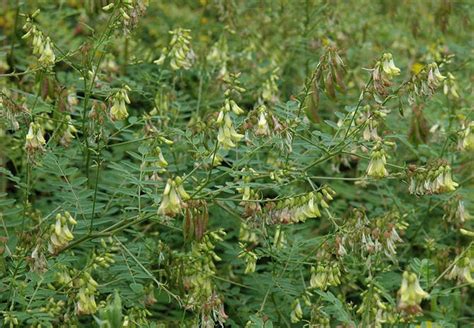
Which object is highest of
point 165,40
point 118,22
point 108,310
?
point 118,22

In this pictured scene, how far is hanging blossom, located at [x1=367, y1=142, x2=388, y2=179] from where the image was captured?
10.2 feet

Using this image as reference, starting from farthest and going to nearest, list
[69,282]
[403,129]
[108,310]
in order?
[403,129], [69,282], [108,310]

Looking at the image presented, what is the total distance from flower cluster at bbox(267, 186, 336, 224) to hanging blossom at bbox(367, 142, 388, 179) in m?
0.21

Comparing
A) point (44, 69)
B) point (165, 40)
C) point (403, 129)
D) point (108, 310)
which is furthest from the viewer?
point (165, 40)

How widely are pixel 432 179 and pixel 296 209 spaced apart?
54cm

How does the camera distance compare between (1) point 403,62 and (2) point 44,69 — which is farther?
(1) point 403,62

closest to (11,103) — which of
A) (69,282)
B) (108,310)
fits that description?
(69,282)

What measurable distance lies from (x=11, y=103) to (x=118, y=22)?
54 centimetres

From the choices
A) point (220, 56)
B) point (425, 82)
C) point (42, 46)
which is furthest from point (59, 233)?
point (220, 56)

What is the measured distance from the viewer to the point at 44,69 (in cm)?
339

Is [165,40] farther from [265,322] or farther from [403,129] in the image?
[265,322]

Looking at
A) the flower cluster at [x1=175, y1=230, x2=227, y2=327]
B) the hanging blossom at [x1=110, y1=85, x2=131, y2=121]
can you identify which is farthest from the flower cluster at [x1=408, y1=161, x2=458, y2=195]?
the hanging blossom at [x1=110, y1=85, x2=131, y2=121]

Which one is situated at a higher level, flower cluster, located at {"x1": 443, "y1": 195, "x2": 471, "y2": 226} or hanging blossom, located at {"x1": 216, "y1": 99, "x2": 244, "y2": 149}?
hanging blossom, located at {"x1": 216, "y1": 99, "x2": 244, "y2": 149}

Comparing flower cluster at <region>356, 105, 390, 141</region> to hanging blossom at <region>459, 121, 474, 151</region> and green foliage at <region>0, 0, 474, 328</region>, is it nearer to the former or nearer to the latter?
green foliage at <region>0, 0, 474, 328</region>
